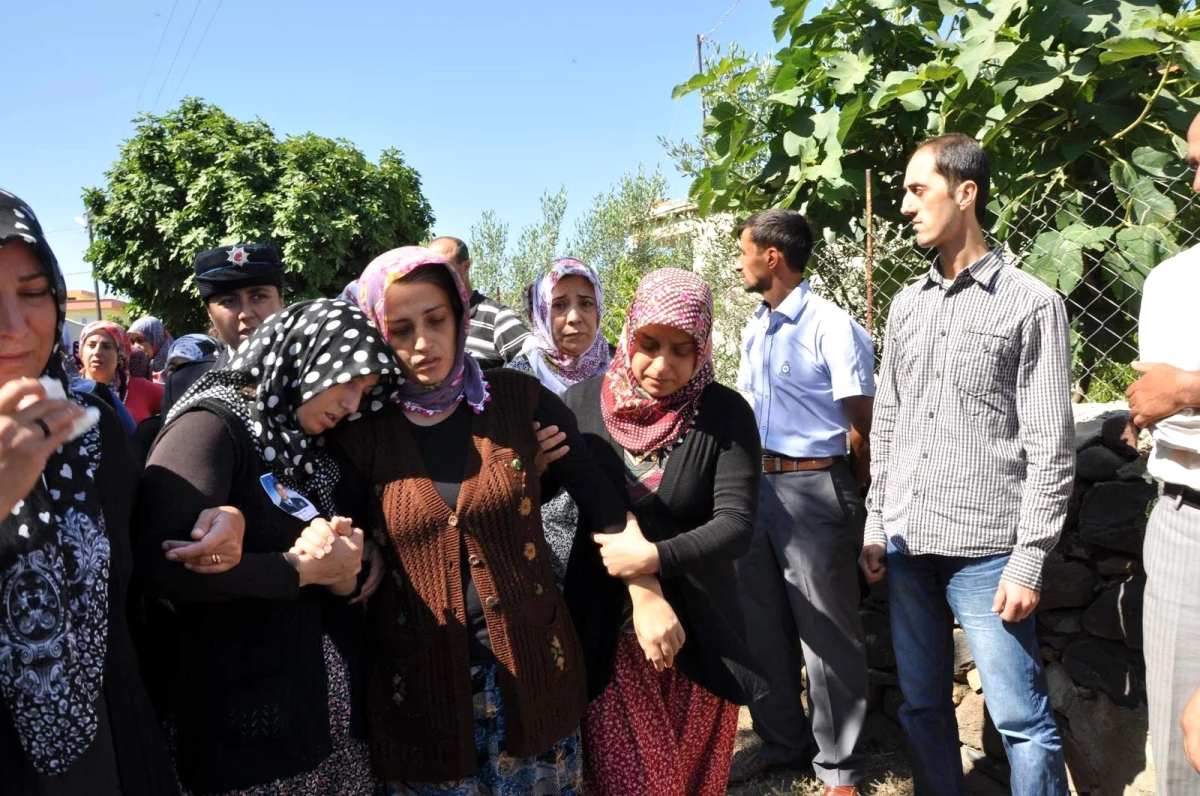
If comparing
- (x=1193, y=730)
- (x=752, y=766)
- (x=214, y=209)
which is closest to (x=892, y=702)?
(x=752, y=766)

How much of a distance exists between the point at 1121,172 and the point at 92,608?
147 inches

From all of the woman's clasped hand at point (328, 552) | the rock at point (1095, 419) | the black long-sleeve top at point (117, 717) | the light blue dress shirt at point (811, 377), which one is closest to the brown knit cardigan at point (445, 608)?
the woman's clasped hand at point (328, 552)

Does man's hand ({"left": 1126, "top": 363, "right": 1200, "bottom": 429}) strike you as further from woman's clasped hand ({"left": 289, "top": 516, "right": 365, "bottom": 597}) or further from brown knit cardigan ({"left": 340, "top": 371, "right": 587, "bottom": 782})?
woman's clasped hand ({"left": 289, "top": 516, "right": 365, "bottom": 597})

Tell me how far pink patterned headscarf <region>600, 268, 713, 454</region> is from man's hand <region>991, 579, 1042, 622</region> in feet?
3.42

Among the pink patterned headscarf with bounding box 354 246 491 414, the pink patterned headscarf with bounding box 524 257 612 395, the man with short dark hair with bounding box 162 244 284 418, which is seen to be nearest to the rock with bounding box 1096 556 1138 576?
the pink patterned headscarf with bounding box 524 257 612 395

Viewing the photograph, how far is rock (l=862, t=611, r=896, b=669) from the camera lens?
13.1ft

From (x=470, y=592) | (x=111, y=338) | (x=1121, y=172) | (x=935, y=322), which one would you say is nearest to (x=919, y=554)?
(x=935, y=322)

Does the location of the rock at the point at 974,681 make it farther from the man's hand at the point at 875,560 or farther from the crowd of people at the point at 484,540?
the man's hand at the point at 875,560

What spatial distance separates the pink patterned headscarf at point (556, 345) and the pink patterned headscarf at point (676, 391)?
1.43 metres

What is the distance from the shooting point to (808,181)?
4.32 meters

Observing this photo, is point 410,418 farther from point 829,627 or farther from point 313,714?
point 829,627

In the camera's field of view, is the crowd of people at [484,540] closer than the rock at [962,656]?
Yes

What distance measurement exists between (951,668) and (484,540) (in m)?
1.76

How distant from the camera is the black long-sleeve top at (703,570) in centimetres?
244
